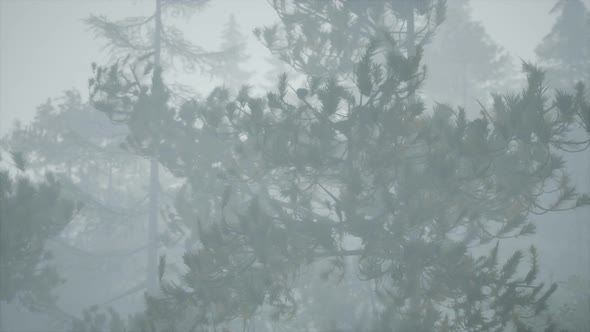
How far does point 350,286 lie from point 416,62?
8009 mm

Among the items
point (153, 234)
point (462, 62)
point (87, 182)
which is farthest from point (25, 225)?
point (462, 62)

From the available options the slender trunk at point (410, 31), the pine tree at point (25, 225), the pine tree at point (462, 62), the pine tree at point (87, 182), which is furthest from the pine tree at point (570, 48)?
the pine tree at point (25, 225)

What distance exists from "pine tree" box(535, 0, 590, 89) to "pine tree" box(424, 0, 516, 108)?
2.64 metres

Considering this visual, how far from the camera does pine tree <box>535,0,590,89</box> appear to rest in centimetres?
1927

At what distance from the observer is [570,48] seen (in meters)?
19.5

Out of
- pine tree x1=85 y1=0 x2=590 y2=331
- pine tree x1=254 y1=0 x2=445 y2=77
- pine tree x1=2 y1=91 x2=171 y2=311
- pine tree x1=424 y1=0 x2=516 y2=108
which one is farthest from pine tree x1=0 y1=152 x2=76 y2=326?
pine tree x1=424 y1=0 x2=516 y2=108

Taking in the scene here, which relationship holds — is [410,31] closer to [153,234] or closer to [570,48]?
[153,234]

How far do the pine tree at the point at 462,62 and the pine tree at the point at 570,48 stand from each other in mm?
2643

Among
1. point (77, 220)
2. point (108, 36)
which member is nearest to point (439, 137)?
point (108, 36)

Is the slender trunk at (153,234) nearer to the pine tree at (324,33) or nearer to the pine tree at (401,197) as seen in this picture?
the pine tree at (324,33)

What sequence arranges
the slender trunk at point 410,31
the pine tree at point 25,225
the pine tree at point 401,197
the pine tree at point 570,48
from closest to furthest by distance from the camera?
1. the pine tree at point 401,197
2. the pine tree at point 25,225
3. the slender trunk at point 410,31
4. the pine tree at point 570,48

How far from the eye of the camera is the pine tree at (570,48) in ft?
63.2

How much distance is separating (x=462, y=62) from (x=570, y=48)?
229 inches

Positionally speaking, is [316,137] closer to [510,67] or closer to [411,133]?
[411,133]
